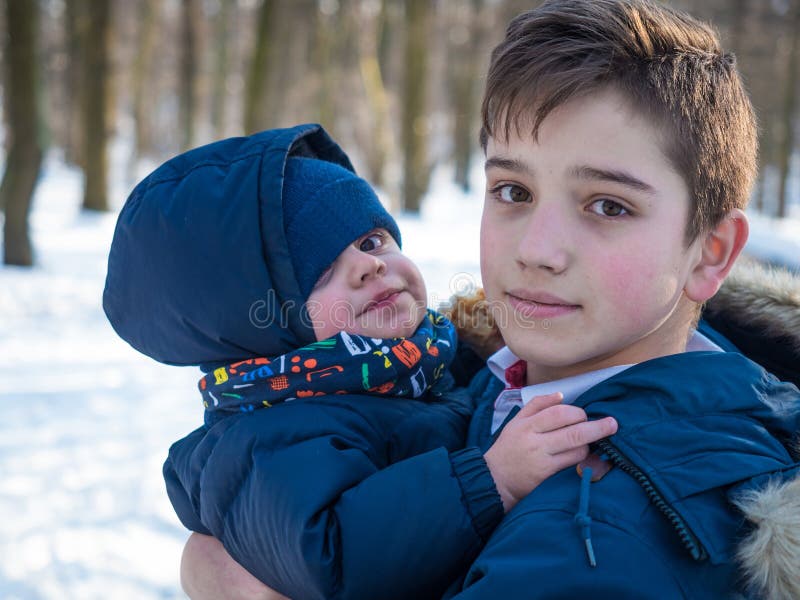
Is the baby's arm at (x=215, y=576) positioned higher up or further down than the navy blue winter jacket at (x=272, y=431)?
further down

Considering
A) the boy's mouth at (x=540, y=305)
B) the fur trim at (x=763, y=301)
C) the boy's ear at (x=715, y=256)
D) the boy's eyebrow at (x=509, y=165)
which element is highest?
the boy's eyebrow at (x=509, y=165)

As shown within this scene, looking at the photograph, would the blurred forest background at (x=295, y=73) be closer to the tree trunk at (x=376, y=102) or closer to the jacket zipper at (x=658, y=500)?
the tree trunk at (x=376, y=102)

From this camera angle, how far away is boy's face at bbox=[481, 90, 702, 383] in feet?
4.66

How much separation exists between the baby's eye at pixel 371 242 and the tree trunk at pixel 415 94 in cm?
1401

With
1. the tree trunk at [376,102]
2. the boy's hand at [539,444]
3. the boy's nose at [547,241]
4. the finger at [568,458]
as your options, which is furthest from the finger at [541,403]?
the tree trunk at [376,102]

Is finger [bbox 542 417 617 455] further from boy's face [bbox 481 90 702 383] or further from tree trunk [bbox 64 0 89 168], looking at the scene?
tree trunk [bbox 64 0 89 168]

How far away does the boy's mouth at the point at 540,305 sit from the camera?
1496 mm

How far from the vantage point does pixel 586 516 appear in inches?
49.1

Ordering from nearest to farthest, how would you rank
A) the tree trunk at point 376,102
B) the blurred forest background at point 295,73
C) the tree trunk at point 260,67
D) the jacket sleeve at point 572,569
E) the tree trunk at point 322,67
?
the jacket sleeve at point 572,569
the blurred forest background at point 295,73
the tree trunk at point 260,67
the tree trunk at point 376,102
the tree trunk at point 322,67

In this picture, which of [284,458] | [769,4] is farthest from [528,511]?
[769,4]

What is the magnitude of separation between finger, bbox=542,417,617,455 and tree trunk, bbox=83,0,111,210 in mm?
14041

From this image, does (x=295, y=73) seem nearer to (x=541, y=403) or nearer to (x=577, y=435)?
(x=541, y=403)

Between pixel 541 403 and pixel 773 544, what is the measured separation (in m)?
0.47

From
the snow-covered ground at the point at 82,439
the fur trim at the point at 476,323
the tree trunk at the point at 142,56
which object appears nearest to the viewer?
the fur trim at the point at 476,323
